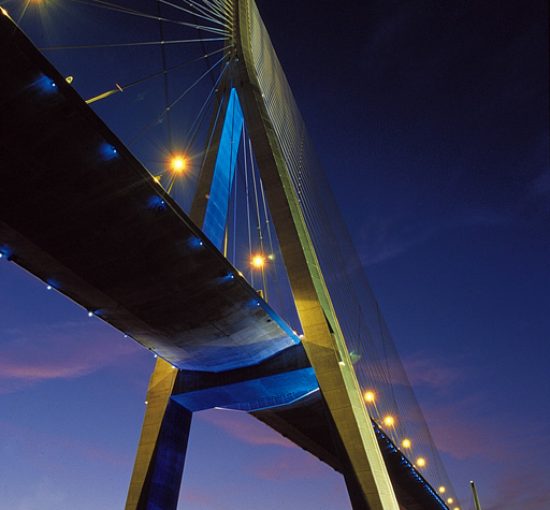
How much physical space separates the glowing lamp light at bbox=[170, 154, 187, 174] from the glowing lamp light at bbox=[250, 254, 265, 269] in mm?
5428

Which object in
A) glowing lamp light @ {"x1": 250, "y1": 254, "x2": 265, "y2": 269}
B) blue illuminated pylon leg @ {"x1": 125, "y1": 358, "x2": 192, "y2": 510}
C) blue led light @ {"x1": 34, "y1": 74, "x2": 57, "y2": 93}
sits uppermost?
glowing lamp light @ {"x1": 250, "y1": 254, "x2": 265, "y2": 269}

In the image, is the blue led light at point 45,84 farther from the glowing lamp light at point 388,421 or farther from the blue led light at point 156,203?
the glowing lamp light at point 388,421

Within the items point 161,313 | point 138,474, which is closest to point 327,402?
point 161,313

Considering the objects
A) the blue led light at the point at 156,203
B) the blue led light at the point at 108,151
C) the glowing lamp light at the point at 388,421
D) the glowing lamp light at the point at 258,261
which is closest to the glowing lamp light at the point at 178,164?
the glowing lamp light at the point at 258,261

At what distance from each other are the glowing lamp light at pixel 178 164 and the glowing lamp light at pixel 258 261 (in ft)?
17.8

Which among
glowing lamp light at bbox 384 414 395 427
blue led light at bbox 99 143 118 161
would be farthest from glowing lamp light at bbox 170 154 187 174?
glowing lamp light at bbox 384 414 395 427

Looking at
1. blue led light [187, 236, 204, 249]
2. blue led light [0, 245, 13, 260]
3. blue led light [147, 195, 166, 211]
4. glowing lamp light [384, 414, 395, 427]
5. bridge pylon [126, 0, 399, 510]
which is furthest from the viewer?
glowing lamp light [384, 414, 395, 427]

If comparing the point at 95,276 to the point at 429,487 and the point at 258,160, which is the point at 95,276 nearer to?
the point at 258,160

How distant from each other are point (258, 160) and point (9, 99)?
11.8 metres

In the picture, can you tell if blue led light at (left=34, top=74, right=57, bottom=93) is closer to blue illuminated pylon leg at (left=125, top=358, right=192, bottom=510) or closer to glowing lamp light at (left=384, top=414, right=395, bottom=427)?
blue illuminated pylon leg at (left=125, top=358, right=192, bottom=510)

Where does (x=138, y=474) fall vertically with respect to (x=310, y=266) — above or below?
below

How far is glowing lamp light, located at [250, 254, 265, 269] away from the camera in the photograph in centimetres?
2298

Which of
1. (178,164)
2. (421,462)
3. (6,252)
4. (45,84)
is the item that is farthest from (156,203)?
(421,462)

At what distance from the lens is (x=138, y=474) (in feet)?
63.4
